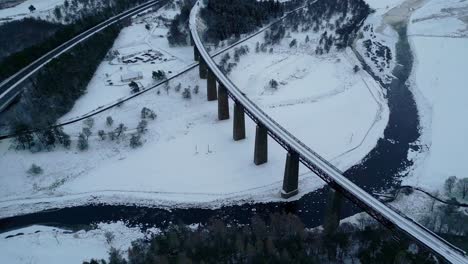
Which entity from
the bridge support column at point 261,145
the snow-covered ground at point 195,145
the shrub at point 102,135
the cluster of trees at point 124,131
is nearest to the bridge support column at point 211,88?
the snow-covered ground at point 195,145

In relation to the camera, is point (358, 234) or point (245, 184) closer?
point (358, 234)

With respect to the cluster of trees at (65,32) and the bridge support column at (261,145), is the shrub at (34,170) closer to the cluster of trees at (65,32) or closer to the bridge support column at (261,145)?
→ the cluster of trees at (65,32)

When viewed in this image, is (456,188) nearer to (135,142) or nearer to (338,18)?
(135,142)

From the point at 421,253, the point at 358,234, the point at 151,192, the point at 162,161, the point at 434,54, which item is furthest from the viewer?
the point at 434,54

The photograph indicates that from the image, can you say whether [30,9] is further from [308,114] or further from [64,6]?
[308,114]

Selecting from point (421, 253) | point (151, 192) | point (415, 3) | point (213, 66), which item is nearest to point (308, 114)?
point (213, 66)

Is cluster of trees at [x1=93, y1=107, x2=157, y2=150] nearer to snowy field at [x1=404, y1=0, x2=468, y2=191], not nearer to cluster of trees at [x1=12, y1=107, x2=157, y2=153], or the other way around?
cluster of trees at [x1=12, y1=107, x2=157, y2=153]

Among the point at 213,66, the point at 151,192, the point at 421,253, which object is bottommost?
the point at 151,192
